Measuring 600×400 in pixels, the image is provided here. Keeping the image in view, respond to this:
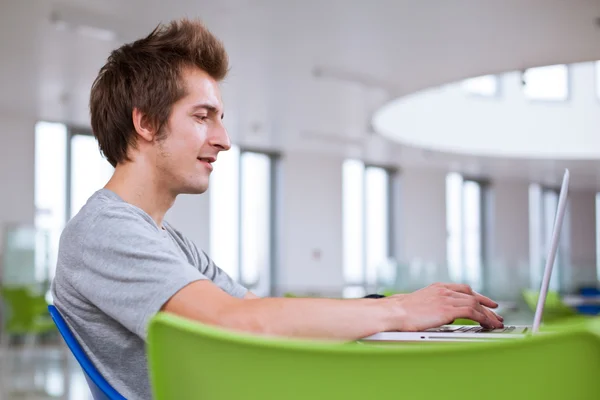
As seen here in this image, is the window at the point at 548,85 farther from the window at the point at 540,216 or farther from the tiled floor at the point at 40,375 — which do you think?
the tiled floor at the point at 40,375

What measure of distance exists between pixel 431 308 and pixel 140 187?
2.07 ft

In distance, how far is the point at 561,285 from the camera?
1111cm

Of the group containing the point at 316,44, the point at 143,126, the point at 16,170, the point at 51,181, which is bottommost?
the point at 143,126

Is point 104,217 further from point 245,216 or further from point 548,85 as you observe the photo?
point 548,85

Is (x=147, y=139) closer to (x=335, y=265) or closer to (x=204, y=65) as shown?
(x=204, y=65)

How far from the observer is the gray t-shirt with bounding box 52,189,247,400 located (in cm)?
115

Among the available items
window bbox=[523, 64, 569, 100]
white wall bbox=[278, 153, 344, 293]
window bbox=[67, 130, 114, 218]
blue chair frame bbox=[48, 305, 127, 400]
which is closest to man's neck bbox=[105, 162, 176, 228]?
blue chair frame bbox=[48, 305, 127, 400]

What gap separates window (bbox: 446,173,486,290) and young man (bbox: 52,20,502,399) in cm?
1503

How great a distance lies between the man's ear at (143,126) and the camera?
1493 mm

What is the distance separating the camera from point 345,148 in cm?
1287

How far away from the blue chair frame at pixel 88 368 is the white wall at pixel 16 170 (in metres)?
9.08

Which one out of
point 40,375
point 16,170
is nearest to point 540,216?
point 16,170

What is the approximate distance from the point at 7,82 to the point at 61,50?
1.53 meters

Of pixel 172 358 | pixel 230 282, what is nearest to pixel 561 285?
pixel 230 282
